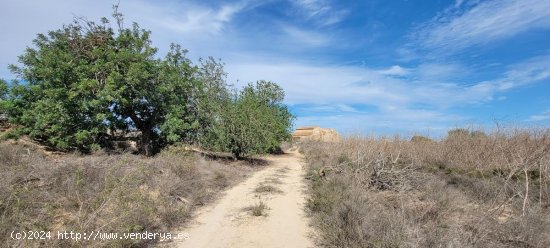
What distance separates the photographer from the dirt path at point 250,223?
6.57 meters

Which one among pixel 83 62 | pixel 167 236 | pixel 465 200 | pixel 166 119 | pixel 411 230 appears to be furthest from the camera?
pixel 166 119

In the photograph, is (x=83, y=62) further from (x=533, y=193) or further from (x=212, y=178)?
(x=533, y=193)

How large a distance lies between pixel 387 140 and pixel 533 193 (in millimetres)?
9352

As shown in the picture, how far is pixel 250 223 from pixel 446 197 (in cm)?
513

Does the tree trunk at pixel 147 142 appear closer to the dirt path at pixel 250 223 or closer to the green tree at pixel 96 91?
the green tree at pixel 96 91

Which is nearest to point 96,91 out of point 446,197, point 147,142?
point 147,142

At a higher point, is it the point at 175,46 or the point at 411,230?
the point at 175,46

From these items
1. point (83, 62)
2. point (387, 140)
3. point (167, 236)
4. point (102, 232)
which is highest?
point (83, 62)

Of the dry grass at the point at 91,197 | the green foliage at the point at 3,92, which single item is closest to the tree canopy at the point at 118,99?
the green foliage at the point at 3,92

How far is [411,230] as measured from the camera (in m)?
5.45

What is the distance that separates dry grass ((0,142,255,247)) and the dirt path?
0.62 metres

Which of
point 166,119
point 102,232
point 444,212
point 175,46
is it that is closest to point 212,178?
point 166,119

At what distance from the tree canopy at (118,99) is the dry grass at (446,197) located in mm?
7835

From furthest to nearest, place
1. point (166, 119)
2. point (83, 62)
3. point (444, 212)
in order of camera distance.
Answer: point (166, 119), point (83, 62), point (444, 212)
